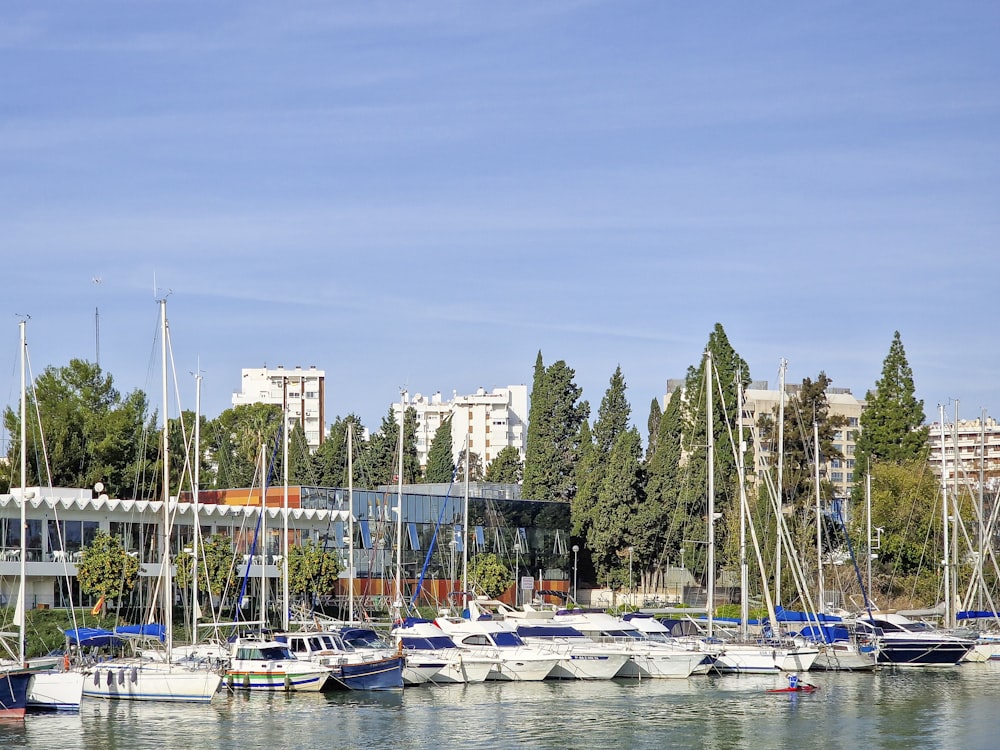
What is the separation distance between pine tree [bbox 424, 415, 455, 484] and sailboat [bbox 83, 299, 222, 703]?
256ft

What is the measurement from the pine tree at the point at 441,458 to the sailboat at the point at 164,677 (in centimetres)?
7792

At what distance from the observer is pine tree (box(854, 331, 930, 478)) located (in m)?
102

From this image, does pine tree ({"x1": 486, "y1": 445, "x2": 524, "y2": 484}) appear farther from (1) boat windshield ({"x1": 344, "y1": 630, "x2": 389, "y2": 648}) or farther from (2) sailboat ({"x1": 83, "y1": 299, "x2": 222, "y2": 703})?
(2) sailboat ({"x1": 83, "y1": 299, "x2": 222, "y2": 703})

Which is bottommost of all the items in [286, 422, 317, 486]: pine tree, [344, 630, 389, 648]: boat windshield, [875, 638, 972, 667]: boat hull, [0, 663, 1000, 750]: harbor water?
[0, 663, 1000, 750]: harbor water

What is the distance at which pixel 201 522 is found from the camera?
265ft

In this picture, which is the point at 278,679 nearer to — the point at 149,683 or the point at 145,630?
the point at 149,683

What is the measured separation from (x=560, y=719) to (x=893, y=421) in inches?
2493

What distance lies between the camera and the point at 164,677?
49.7 metres

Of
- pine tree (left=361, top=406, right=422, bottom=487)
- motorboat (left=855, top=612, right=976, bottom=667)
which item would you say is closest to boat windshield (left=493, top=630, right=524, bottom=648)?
motorboat (left=855, top=612, right=976, bottom=667)

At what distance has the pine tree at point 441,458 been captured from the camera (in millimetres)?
129375

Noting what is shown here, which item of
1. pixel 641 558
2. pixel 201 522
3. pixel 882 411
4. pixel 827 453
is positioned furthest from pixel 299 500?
pixel 882 411

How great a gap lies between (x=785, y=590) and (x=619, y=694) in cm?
2857

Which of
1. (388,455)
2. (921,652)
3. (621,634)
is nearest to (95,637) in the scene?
(621,634)

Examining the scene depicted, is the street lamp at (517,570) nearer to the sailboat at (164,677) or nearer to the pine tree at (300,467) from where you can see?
the pine tree at (300,467)
